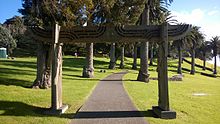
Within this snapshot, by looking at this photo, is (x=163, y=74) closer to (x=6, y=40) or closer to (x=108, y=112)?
(x=108, y=112)

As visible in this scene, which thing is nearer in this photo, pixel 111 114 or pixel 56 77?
pixel 111 114

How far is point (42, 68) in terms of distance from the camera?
65.9ft

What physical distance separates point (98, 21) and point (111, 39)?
85.8ft

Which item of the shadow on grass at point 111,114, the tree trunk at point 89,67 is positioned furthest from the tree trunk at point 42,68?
the tree trunk at point 89,67

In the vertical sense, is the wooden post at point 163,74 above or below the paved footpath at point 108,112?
above

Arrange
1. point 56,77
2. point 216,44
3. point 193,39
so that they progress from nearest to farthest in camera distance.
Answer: point 56,77, point 193,39, point 216,44

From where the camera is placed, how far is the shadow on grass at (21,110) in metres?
12.6

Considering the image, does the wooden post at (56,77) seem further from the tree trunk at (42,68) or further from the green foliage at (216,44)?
the green foliage at (216,44)

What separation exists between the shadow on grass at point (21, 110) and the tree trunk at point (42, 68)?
5.42 metres

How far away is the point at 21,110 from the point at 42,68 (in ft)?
23.7

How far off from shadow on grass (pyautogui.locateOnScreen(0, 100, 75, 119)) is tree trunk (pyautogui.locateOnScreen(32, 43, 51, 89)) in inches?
214

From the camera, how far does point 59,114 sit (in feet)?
42.6

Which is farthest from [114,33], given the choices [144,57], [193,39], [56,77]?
[193,39]

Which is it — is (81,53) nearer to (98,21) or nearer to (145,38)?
(98,21)
